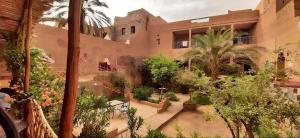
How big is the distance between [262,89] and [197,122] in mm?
5984

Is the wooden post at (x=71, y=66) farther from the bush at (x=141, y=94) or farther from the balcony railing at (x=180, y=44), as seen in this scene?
the balcony railing at (x=180, y=44)

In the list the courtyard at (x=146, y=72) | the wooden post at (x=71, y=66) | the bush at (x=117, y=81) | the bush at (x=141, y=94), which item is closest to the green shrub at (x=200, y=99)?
the courtyard at (x=146, y=72)

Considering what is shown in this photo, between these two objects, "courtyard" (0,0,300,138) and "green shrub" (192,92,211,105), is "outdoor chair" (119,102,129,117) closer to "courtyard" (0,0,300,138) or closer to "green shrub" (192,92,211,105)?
"courtyard" (0,0,300,138)

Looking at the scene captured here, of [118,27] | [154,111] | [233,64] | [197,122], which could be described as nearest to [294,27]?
[233,64]

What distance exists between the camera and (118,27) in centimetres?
2742

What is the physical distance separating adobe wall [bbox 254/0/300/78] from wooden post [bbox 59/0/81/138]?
25.6 ft

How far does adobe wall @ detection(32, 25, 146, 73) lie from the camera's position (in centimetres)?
1397

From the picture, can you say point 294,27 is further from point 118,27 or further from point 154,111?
point 118,27

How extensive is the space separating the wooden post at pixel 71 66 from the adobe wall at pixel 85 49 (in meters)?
9.44

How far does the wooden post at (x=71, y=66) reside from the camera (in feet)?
8.14

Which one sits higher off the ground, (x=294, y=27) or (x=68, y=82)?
(x=294, y=27)

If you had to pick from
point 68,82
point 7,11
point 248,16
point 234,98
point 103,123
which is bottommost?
point 103,123

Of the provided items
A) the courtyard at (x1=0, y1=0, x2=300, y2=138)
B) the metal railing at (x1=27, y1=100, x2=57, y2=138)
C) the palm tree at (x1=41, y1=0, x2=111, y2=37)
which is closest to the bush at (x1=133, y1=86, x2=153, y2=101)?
the courtyard at (x1=0, y1=0, x2=300, y2=138)

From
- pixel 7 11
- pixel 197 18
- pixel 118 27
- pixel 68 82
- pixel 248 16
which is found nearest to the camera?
pixel 68 82
